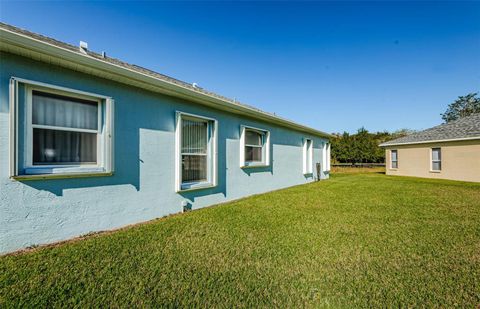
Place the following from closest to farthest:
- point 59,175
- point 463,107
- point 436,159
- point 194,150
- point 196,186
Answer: point 59,175
point 196,186
point 194,150
point 436,159
point 463,107

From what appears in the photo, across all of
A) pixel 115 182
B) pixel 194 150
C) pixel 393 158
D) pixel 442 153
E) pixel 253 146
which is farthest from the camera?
pixel 393 158

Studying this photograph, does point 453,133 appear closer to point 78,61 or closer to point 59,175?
point 78,61

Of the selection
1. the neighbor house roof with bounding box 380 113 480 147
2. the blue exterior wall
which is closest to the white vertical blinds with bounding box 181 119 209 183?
the blue exterior wall

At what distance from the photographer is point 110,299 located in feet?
6.85

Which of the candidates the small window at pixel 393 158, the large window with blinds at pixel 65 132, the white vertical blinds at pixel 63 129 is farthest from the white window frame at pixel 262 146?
the small window at pixel 393 158

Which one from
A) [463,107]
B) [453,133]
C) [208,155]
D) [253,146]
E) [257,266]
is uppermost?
[463,107]

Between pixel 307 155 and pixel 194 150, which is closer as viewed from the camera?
pixel 194 150

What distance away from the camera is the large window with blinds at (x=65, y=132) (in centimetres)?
322

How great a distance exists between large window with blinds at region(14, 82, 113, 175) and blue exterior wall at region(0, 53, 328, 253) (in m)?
0.18

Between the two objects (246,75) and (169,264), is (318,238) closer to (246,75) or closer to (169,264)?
(169,264)

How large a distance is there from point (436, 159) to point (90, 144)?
1992 centimetres

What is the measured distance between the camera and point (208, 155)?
6.00m

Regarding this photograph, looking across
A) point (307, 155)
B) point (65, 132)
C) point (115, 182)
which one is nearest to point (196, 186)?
point (115, 182)

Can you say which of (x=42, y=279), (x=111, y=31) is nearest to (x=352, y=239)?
(x=42, y=279)
